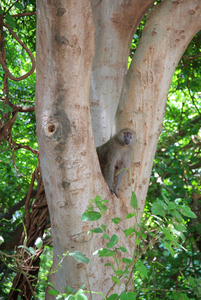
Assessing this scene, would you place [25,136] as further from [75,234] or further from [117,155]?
[75,234]

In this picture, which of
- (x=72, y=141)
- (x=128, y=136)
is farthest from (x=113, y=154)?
(x=72, y=141)

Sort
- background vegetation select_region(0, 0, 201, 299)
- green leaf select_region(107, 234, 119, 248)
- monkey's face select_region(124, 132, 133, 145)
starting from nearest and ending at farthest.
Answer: green leaf select_region(107, 234, 119, 248)
monkey's face select_region(124, 132, 133, 145)
background vegetation select_region(0, 0, 201, 299)

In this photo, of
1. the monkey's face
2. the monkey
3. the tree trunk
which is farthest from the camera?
the monkey

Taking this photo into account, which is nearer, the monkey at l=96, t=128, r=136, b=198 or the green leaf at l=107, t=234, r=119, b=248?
the green leaf at l=107, t=234, r=119, b=248

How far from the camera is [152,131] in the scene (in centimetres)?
200

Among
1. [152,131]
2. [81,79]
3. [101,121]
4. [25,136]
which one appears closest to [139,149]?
[152,131]

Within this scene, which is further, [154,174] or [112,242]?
[154,174]

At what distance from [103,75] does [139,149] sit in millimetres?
697

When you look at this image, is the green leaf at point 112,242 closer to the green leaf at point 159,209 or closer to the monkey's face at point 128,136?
the green leaf at point 159,209

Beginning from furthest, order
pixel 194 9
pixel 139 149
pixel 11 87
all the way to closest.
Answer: pixel 11 87 → pixel 194 9 → pixel 139 149

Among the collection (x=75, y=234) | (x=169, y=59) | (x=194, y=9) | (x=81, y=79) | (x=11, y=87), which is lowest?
(x=75, y=234)

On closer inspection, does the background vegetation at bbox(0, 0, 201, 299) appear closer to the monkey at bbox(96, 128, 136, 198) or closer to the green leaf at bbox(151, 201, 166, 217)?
the monkey at bbox(96, 128, 136, 198)

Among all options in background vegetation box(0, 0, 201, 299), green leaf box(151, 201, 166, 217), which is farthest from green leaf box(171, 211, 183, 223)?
background vegetation box(0, 0, 201, 299)

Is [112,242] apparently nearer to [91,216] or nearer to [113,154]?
[91,216]
